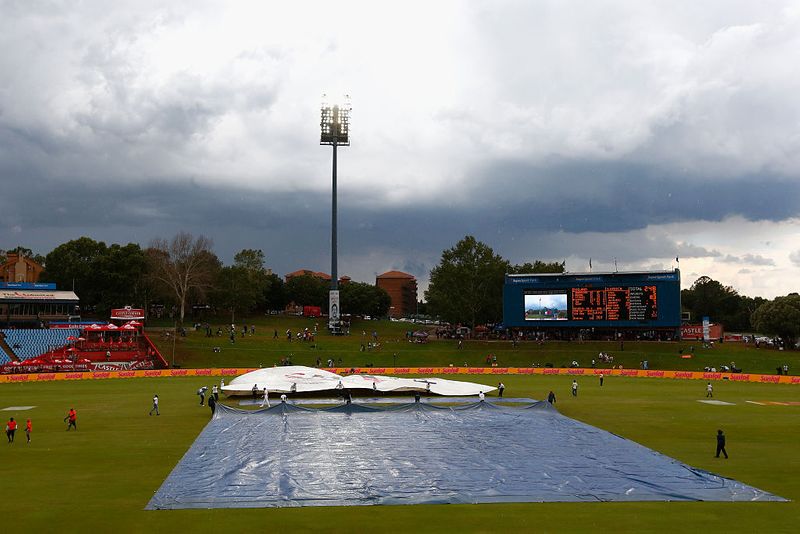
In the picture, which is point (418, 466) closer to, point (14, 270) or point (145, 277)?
point (145, 277)

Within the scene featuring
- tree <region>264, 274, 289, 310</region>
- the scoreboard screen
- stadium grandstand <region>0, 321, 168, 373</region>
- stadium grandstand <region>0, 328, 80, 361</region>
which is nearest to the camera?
stadium grandstand <region>0, 321, 168, 373</region>

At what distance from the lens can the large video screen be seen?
3868 inches

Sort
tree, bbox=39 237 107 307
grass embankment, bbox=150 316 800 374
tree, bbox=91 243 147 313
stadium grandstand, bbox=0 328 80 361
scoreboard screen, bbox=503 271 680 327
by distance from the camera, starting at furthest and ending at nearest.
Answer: tree, bbox=39 237 107 307 < tree, bbox=91 243 147 313 < scoreboard screen, bbox=503 271 680 327 < grass embankment, bbox=150 316 800 374 < stadium grandstand, bbox=0 328 80 361

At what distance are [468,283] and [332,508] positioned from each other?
105m

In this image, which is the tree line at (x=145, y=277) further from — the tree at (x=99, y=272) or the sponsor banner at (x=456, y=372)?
the sponsor banner at (x=456, y=372)

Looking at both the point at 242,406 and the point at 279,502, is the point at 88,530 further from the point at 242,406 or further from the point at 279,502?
the point at 242,406

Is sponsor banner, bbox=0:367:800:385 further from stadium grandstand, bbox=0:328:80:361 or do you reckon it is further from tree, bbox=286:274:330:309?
tree, bbox=286:274:330:309

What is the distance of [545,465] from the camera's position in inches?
1141

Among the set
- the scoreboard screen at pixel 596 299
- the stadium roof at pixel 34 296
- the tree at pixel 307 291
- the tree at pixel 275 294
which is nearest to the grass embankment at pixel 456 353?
the scoreboard screen at pixel 596 299

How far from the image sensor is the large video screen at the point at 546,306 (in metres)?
98.2

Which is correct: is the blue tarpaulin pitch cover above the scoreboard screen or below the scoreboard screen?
below

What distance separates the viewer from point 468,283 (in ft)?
414

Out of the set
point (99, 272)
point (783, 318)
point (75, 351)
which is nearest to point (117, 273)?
point (99, 272)

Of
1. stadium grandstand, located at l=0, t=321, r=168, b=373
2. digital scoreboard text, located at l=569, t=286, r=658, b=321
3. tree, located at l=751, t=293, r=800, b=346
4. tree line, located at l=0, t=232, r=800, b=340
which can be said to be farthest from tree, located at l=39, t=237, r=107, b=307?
tree, located at l=751, t=293, r=800, b=346
